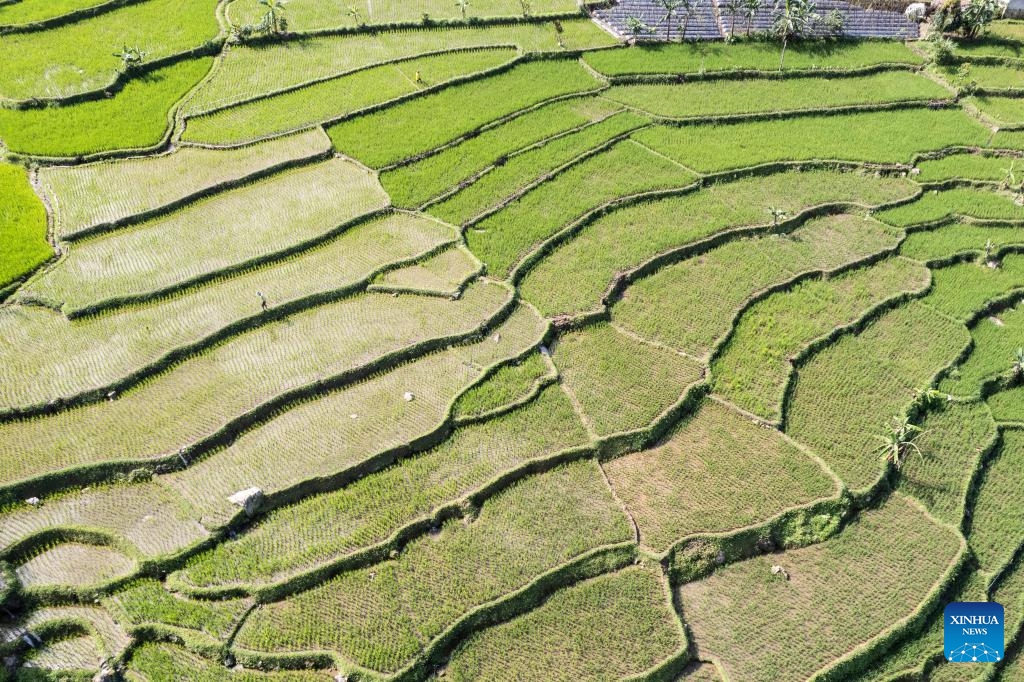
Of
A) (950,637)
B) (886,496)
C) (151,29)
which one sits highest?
(151,29)

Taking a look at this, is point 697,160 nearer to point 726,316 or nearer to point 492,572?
point 726,316

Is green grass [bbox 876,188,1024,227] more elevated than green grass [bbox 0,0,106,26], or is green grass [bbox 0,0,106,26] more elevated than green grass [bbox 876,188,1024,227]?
green grass [bbox 0,0,106,26]

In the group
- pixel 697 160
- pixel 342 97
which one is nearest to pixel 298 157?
pixel 342 97

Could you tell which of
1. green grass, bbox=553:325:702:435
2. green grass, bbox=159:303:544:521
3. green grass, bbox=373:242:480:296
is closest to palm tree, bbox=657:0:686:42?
green grass, bbox=373:242:480:296

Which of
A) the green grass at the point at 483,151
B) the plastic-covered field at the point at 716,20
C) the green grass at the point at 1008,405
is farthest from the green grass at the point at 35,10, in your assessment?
the green grass at the point at 1008,405

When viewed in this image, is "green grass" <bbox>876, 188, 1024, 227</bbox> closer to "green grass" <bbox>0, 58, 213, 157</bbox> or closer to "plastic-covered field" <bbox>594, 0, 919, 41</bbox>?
"plastic-covered field" <bbox>594, 0, 919, 41</bbox>

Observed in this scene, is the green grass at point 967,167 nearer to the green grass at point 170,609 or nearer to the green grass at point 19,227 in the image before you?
the green grass at point 170,609
